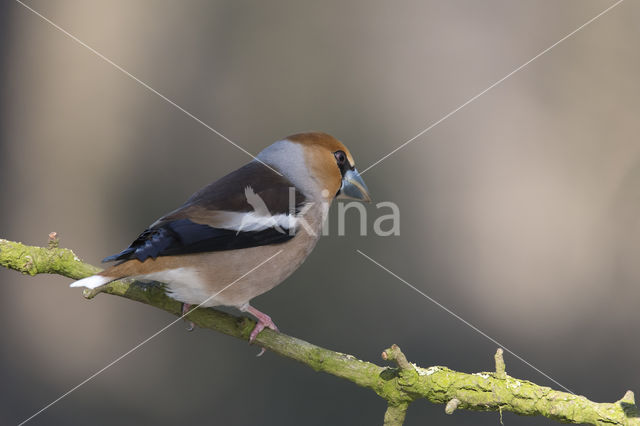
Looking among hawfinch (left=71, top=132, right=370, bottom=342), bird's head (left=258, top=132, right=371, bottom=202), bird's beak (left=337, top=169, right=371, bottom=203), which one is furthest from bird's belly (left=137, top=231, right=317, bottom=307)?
bird's beak (left=337, top=169, right=371, bottom=203)

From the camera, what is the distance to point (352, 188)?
3.11 metres

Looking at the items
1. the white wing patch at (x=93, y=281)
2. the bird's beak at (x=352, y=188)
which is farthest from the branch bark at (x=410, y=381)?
the bird's beak at (x=352, y=188)

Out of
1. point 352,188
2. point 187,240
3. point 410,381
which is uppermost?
point 352,188

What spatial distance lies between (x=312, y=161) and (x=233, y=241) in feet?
2.07

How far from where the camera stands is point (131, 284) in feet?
8.22

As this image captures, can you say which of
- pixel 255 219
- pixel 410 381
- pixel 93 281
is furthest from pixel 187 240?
pixel 410 381

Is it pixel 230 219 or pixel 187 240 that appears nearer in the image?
pixel 187 240

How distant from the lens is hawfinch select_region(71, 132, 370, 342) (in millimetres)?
2340

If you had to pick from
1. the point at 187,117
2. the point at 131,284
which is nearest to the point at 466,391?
the point at 131,284

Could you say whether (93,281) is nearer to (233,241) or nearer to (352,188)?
(233,241)

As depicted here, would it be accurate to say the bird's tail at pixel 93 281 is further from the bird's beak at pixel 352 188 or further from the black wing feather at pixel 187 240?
the bird's beak at pixel 352 188

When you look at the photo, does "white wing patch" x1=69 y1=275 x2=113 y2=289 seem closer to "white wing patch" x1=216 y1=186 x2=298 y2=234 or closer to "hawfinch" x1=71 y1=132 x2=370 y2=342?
"hawfinch" x1=71 y1=132 x2=370 y2=342

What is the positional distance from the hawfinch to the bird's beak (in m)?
0.21

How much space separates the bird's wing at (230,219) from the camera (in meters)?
2.35
